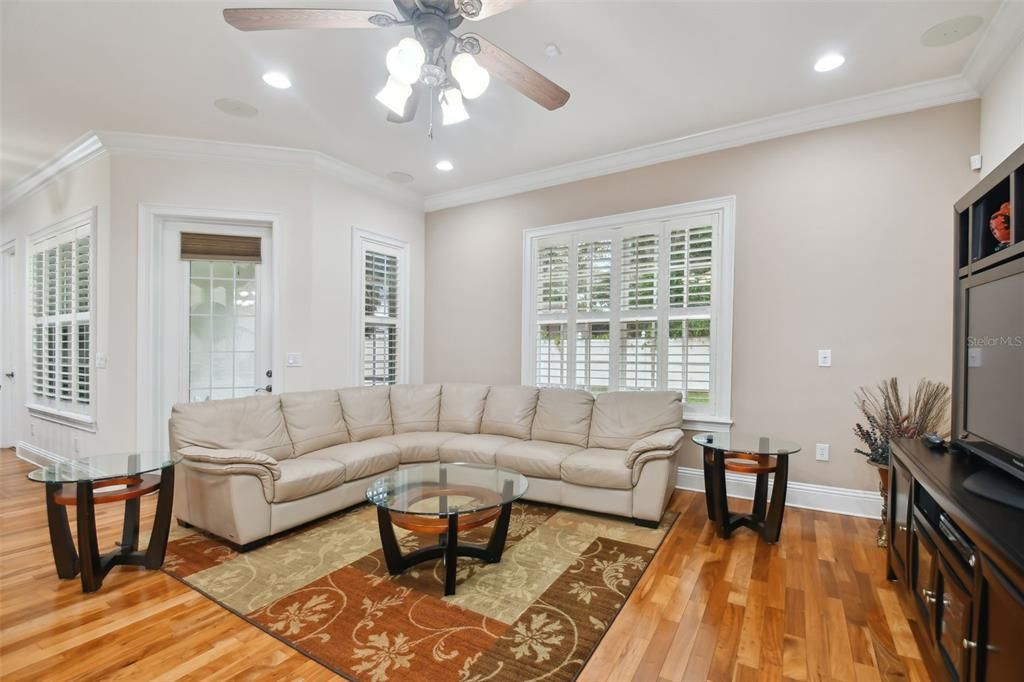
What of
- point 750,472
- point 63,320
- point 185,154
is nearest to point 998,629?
point 750,472

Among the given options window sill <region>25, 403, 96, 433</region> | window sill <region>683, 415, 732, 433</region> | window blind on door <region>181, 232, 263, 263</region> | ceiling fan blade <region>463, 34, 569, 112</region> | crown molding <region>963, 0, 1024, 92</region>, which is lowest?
window sill <region>25, 403, 96, 433</region>

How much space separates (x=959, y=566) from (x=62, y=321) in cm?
673

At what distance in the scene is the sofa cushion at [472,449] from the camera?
12.8 feet

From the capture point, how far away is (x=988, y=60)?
271cm

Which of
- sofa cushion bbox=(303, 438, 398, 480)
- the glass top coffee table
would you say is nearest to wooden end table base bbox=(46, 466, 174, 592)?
sofa cushion bbox=(303, 438, 398, 480)

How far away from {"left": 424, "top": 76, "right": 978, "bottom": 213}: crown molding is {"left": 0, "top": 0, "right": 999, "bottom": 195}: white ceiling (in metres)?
0.12

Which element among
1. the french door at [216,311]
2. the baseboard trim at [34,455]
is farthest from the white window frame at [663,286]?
the baseboard trim at [34,455]

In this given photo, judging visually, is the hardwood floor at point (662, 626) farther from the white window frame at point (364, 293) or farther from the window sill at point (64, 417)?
the white window frame at point (364, 293)

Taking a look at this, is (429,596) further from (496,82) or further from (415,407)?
(496,82)

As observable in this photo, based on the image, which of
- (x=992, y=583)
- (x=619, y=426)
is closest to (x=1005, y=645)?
(x=992, y=583)

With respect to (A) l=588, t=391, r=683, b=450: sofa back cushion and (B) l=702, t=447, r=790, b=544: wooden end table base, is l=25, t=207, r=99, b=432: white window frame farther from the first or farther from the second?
(B) l=702, t=447, r=790, b=544: wooden end table base

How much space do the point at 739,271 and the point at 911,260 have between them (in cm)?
106

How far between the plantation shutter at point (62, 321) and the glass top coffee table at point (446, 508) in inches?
135

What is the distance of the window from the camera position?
4.30 m
